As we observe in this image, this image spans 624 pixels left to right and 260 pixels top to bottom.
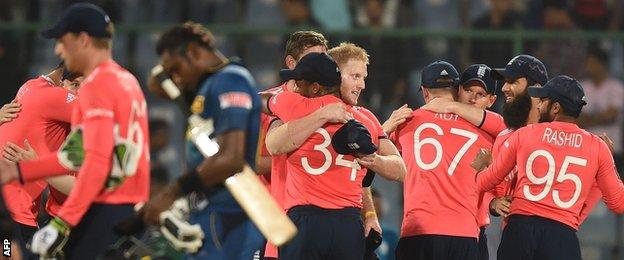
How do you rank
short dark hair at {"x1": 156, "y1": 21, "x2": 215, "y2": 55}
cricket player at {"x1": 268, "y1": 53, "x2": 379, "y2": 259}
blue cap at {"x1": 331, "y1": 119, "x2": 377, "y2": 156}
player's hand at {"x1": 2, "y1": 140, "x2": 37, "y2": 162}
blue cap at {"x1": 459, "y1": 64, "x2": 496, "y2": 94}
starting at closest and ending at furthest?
short dark hair at {"x1": 156, "y1": 21, "x2": 215, "y2": 55} < blue cap at {"x1": 331, "y1": 119, "x2": 377, "y2": 156} < cricket player at {"x1": 268, "y1": 53, "x2": 379, "y2": 259} < player's hand at {"x1": 2, "y1": 140, "x2": 37, "y2": 162} < blue cap at {"x1": 459, "y1": 64, "x2": 496, "y2": 94}

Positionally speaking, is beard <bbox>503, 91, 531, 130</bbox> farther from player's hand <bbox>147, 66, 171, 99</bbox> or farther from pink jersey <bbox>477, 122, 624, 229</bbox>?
player's hand <bbox>147, 66, 171, 99</bbox>

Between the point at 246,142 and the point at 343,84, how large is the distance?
208 cm

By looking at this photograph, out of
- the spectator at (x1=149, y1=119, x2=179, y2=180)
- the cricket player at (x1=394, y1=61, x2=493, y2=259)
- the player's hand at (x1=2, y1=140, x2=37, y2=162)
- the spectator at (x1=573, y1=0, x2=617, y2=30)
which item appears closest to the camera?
the player's hand at (x1=2, y1=140, x2=37, y2=162)

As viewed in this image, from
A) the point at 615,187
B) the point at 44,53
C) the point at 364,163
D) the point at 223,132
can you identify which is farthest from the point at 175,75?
the point at 44,53

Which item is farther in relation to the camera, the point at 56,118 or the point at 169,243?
the point at 56,118

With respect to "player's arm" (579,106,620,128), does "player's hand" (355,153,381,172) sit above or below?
above

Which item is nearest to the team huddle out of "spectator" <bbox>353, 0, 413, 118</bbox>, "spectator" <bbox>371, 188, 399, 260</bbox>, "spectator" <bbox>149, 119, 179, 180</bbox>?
"spectator" <bbox>371, 188, 399, 260</bbox>

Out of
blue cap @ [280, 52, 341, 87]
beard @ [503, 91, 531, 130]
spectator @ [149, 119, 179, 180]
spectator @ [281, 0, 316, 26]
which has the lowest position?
spectator @ [149, 119, 179, 180]

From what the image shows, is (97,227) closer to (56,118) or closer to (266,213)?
(266,213)

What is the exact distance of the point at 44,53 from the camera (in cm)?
1356

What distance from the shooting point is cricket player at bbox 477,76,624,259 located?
8.84m

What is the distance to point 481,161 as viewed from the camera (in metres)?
9.19

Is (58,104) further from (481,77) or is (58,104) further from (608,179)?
(608,179)

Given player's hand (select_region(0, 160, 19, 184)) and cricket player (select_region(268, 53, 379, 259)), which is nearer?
player's hand (select_region(0, 160, 19, 184))
